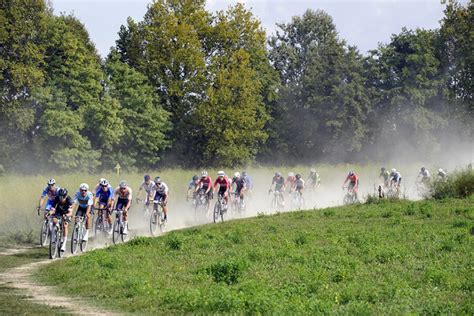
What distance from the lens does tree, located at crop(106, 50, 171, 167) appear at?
216 feet

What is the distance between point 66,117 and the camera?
2240 inches

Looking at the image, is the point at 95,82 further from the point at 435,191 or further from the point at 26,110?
the point at 435,191

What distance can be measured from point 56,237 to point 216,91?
4596 cm

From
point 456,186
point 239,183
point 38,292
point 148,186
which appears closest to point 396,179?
point 456,186

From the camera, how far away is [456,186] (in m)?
40.7

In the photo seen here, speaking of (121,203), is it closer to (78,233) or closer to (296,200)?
(78,233)

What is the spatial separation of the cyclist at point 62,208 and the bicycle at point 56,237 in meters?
0.09

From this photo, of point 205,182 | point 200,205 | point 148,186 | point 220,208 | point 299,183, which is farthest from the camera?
point 299,183

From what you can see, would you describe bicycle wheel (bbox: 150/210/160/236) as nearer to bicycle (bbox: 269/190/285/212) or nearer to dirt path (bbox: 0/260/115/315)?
dirt path (bbox: 0/260/115/315)

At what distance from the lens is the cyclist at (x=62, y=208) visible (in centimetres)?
2583

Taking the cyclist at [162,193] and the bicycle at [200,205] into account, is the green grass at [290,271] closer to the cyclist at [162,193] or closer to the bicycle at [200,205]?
the cyclist at [162,193]

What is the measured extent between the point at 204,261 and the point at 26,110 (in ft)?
119

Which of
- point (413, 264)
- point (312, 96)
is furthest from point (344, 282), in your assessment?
point (312, 96)

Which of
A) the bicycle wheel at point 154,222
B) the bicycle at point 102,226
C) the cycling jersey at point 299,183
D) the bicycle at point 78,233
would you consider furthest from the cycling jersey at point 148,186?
the cycling jersey at point 299,183
